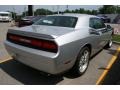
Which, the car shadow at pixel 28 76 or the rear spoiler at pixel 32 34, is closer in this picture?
the rear spoiler at pixel 32 34

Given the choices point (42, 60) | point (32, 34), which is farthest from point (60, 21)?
point (42, 60)

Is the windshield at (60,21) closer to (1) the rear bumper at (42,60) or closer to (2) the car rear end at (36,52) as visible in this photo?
(2) the car rear end at (36,52)

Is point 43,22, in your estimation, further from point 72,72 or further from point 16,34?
point 72,72

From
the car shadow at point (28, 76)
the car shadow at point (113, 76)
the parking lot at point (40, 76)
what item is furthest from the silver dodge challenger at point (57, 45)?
the car shadow at point (113, 76)

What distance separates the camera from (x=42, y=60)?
352 cm

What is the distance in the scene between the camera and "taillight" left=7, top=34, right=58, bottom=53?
11.4 ft

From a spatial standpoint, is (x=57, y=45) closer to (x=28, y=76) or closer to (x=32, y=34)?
(x=32, y=34)

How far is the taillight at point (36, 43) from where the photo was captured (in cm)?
348

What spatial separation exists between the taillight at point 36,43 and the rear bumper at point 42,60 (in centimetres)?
9

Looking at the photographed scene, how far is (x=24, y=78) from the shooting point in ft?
13.7

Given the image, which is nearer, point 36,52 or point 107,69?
point 36,52

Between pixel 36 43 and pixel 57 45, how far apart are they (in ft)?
1.69

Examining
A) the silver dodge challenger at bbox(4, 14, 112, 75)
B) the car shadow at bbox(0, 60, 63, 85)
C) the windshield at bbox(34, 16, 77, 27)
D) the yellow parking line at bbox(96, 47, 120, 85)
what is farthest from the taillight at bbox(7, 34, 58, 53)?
the yellow parking line at bbox(96, 47, 120, 85)

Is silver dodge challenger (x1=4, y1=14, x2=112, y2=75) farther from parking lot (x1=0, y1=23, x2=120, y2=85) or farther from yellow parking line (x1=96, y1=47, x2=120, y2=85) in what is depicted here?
yellow parking line (x1=96, y1=47, x2=120, y2=85)
